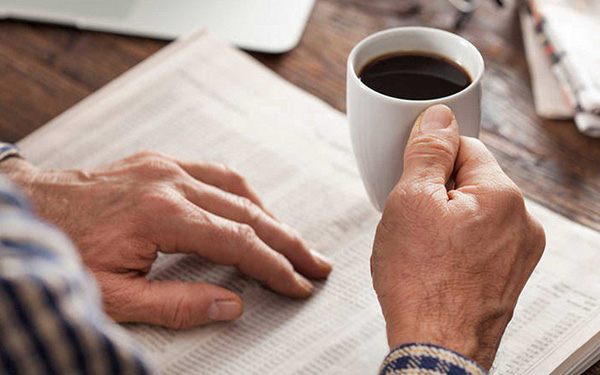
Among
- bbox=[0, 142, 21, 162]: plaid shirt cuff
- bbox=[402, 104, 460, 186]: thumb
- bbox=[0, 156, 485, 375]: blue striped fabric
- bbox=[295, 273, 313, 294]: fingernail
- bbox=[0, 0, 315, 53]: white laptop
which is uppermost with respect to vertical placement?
bbox=[0, 156, 485, 375]: blue striped fabric

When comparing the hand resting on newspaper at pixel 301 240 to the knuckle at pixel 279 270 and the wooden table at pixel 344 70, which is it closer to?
the knuckle at pixel 279 270

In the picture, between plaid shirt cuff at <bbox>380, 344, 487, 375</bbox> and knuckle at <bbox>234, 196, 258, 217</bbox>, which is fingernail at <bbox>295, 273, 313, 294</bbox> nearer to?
knuckle at <bbox>234, 196, 258, 217</bbox>

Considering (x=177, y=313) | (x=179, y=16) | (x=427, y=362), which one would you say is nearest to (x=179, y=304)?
(x=177, y=313)

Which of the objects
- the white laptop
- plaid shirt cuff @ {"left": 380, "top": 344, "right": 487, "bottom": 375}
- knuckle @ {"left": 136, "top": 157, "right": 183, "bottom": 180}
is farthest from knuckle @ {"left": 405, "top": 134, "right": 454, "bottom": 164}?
the white laptop

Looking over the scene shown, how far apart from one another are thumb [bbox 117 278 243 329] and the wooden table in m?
0.34

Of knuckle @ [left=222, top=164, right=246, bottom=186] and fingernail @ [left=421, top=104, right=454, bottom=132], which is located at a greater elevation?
fingernail @ [left=421, top=104, right=454, bottom=132]

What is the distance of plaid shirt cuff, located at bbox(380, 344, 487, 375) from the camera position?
0.43 m

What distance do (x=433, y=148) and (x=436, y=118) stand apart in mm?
26

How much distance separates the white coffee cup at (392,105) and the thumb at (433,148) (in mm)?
13

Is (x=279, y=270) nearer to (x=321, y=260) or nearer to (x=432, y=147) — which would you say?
(x=321, y=260)

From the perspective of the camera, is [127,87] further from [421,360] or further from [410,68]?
[421,360]

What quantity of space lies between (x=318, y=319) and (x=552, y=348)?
213 millimetres

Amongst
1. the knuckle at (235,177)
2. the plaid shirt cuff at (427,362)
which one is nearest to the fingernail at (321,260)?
the knuckle at (235,177)

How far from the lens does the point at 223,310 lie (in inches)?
24.4
